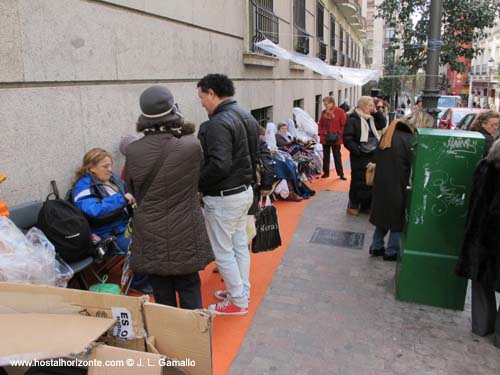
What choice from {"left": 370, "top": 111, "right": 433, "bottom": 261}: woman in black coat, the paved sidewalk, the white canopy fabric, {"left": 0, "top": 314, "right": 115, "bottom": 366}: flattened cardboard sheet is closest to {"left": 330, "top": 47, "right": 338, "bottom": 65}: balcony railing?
the white canopy fabric

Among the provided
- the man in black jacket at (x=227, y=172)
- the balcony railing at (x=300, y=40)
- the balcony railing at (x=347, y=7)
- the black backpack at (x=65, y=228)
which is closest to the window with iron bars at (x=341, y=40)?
the balcony railing at (x=347, y=7)

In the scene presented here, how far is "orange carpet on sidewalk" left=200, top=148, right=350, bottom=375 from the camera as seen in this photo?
321cm

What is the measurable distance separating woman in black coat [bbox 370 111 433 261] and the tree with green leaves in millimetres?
6489

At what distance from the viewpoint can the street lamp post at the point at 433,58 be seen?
241 inches

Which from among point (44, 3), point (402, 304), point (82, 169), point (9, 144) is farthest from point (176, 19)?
point (402, 304)

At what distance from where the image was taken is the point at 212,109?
3.43m

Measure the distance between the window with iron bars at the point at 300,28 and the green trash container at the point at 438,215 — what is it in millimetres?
8256

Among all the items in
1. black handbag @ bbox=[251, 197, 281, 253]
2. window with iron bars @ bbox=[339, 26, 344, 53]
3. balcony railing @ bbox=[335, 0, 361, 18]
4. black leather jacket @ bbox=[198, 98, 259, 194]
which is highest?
balcony railing @ bbox=[335, 0, 361, 18]

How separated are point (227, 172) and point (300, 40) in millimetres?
9486

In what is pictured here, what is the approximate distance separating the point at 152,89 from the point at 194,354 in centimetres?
151

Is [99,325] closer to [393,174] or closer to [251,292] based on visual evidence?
[251,292]

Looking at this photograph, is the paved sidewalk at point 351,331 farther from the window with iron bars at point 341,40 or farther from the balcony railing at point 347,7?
the window with iron bars at point 341,40

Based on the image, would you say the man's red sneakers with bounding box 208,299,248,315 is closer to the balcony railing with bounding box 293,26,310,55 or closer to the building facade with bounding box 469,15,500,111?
the balcony railing with bounding box 293,26,310,55

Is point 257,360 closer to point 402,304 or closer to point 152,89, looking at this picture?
point 402,304
